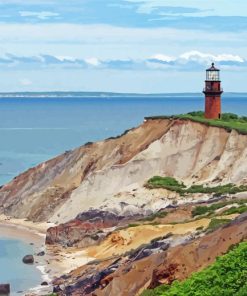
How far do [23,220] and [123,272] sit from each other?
34.2 meters

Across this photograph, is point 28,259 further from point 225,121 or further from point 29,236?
point 225,121

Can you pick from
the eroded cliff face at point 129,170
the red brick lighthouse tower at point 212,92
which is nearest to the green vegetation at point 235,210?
the eroded cliff face at point 129,170

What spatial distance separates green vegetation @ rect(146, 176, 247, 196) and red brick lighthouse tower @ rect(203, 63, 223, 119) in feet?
27.0

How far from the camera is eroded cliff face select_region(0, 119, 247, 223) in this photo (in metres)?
56.5

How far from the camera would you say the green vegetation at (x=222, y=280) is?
67.7 feet

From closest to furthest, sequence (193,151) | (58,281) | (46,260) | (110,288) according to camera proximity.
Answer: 1. (110,288)
2. (58,281)
3. (46,260)
4. (193,151)

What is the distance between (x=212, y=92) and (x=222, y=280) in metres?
43.7

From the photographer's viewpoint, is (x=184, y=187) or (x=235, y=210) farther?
(x=184, y=187)

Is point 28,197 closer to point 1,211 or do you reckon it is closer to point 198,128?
point 1,211

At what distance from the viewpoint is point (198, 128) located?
6212 centimetres

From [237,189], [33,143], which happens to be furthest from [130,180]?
[33,143]

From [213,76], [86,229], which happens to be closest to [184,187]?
[86,229]

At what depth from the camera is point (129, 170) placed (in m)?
61.5

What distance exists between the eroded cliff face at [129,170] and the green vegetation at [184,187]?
66cm
